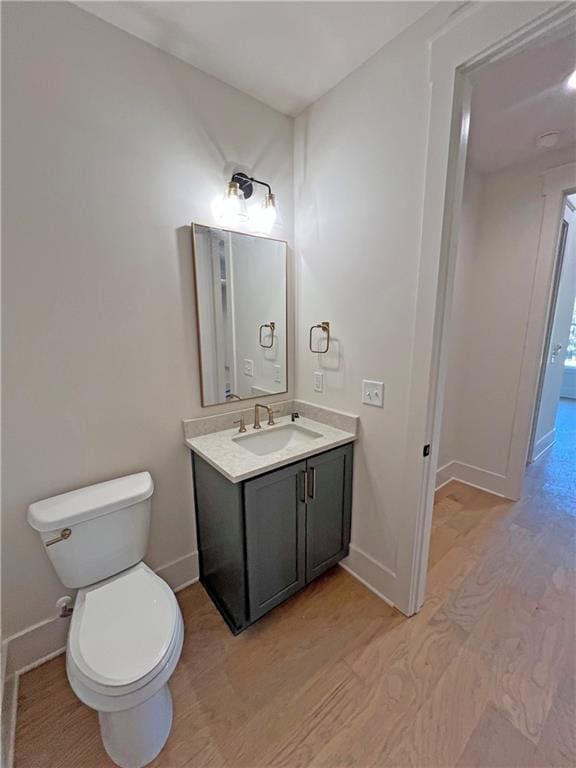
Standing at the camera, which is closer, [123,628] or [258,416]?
[123,628]

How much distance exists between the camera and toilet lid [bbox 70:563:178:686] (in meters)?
0.97

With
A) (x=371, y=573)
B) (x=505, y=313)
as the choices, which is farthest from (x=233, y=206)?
(x=505, y=313)

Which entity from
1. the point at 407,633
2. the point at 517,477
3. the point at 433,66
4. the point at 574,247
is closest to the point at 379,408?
the point at 407,633

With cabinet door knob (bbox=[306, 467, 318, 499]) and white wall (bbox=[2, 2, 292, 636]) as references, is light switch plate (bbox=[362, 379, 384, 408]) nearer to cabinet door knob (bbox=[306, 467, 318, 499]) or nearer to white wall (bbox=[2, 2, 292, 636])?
cabinet door knob (bbox=[306, 467, 318, 499])

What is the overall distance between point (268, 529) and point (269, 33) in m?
2.11

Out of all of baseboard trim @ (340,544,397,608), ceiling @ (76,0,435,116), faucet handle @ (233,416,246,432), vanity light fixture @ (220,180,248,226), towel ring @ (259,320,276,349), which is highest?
ceiling @ (76,0,435,116)

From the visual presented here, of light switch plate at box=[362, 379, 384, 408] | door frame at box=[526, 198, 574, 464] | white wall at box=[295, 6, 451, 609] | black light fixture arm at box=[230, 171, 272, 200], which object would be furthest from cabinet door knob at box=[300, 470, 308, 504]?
door frame at box=[526, 198, 574, 464]

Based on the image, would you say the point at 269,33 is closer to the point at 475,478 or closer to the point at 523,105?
the point at 523,105

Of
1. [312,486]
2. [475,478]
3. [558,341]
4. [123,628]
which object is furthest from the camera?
[558,341]

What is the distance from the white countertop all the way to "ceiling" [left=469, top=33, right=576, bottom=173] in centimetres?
162

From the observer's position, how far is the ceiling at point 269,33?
120 centimetres

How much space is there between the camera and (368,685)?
50.8 inches

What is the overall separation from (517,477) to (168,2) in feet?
11.3

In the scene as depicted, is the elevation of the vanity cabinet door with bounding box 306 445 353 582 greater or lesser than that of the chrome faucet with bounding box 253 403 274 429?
lesser
